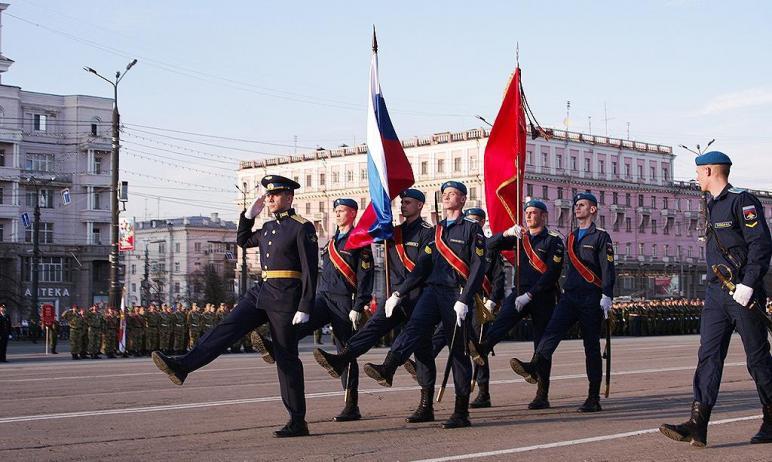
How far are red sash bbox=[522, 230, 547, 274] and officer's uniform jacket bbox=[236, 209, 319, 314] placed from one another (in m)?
3.49

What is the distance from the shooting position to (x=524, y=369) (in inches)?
449

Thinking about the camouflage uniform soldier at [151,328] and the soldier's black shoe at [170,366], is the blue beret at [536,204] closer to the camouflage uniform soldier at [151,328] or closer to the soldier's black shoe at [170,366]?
the soldier's black shoe at [170,366]

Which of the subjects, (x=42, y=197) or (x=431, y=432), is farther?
(x=42, y=197)

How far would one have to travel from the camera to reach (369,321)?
1067cm

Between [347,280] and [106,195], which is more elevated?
[106,195]

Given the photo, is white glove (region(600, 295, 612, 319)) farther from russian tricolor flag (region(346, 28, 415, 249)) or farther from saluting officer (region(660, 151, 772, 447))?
saluting officer (region(660, 151, 772, 447))

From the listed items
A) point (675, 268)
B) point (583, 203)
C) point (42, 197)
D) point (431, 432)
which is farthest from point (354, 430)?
point (675, 268)

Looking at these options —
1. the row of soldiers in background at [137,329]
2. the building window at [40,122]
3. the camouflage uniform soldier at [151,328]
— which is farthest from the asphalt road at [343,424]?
the building window at [40,122]

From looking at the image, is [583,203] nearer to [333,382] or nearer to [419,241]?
[419,241]

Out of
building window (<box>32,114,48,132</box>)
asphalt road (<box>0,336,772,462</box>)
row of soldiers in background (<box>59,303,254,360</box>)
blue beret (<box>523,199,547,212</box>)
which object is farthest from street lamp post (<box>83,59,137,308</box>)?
building window (<box>32,114,48,132</box>)

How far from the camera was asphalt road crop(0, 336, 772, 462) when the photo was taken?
8359mm

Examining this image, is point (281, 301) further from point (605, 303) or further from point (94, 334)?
point (94, 334)

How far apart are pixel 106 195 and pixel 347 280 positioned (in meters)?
71.5

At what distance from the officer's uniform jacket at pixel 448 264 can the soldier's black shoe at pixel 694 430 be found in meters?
2.33
